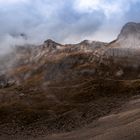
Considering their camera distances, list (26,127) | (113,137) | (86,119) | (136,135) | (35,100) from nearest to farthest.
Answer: (136,135) < (113,137) < (86,119) < (26,127) < (35,100)

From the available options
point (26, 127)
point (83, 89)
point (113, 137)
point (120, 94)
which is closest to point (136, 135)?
point (113, 137)

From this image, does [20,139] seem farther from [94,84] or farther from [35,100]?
[94,84]

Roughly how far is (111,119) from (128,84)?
9201 cm

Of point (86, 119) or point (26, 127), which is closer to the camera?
point (86, 119)

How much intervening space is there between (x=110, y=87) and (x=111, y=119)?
8160 cm

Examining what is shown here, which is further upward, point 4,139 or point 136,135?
point 136,135

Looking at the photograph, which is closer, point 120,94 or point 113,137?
point 113,137

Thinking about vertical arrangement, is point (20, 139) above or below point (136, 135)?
below

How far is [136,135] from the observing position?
211 ft

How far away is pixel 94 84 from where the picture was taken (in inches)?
7475

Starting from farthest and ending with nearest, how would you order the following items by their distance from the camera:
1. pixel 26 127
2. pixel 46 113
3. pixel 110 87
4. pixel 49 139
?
pixel 110 87 → pixel 46 113 → pixel 26 127 → pixel 49 139

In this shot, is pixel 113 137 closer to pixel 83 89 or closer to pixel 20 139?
pixel 20 139

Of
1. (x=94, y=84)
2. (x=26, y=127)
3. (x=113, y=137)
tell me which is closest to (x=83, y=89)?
(x=94, y=84)

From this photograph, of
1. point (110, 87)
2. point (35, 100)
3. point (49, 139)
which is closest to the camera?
point (49, 139)
